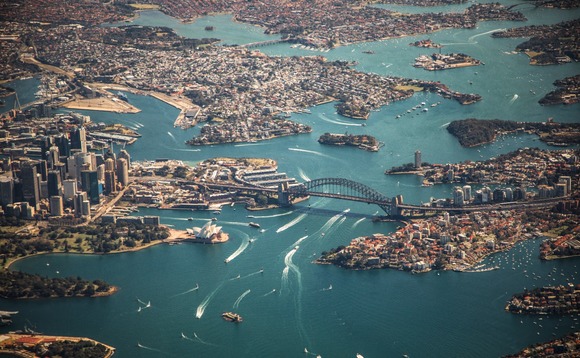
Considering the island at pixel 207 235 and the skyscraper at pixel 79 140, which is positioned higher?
the skyscraper at pixel 79 140

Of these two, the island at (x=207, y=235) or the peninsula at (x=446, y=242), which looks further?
the island at (x=207, y=235)

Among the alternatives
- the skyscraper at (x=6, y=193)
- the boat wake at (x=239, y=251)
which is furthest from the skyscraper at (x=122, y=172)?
the boat wake at (x=239, y=251)

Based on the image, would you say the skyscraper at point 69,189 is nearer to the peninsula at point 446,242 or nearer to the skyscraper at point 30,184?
the skyscraper at point 30,184

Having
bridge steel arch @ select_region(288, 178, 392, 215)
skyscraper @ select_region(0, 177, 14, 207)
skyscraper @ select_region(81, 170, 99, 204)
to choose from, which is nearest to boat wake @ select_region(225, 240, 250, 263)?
bridge steel arch @ select_region(288, 178, 392, 215)

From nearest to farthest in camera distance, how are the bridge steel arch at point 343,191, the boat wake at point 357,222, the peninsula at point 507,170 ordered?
the boat wake at point 357,222, the bridge steel arch at point 343,191, the peninsula at point 507,170

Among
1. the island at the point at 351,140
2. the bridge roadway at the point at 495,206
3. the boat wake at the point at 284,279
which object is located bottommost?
the boat wake at the point at 284,279

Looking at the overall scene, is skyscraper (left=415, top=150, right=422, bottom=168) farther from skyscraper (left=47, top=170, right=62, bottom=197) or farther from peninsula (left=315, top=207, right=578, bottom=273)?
skyscraper (left=47, top=170, right=62, bottom=197)

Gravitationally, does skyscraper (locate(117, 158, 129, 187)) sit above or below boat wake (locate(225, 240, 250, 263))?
above

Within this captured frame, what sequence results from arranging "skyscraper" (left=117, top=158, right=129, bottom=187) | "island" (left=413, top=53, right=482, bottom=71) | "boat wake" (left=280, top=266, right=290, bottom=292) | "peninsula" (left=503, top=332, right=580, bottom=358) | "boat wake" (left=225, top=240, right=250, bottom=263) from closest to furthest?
"peninsula" (left=503, top=332, right=580, bottom=358) < "boat wake" (left=280, top=266, right=290, bottom=292) < "boat wake" (left=225, top=240, right=250, bottom=263) < "skyscraper" (left=117, top=158, right=129, bottom=187) < "island" (left=413, top=53, right=482, bottom=71)
